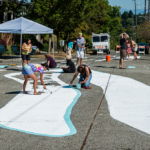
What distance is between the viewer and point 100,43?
37.4 meters

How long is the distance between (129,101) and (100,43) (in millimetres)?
30246

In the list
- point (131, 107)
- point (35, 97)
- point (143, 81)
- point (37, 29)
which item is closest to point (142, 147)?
point (131, 107)

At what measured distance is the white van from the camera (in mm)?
37000

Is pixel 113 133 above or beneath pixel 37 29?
beneath

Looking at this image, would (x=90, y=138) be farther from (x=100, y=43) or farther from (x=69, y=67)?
(x=100, y=43)

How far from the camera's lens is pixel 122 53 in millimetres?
15445

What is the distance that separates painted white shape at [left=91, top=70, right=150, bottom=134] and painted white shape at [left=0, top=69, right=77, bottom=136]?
1.13 meters

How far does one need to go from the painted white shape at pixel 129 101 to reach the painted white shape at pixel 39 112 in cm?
113

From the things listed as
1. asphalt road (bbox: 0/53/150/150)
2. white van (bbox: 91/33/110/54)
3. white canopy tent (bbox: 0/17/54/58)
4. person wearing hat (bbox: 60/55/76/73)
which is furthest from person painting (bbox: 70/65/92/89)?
white van (bbox: 91/33/110/54)

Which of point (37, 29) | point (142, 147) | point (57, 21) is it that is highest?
point (57, 21)

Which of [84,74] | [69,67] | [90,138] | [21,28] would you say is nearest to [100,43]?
[21,28]

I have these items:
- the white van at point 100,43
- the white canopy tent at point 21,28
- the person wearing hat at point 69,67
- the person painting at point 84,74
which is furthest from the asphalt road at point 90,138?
the white van at point 100,43

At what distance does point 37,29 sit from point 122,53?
7638mm

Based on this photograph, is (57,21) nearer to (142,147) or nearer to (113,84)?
(113,84)
